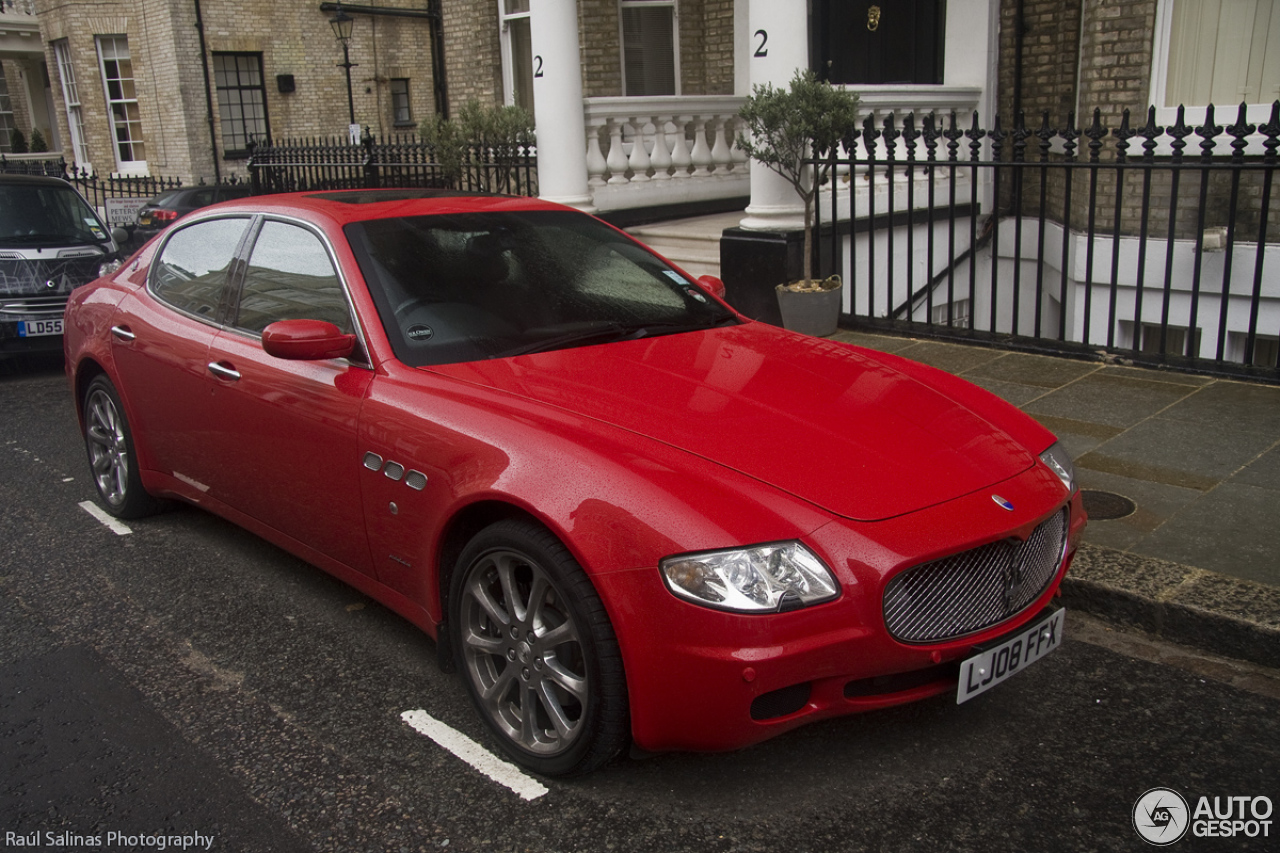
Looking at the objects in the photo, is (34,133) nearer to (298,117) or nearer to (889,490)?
(298,117)

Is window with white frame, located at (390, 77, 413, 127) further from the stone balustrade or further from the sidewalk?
the sidewalk

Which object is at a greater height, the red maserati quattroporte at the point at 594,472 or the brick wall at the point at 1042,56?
the brick wall at the point at 1042,56

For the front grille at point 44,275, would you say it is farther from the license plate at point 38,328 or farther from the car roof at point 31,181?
the car roof at point 31,181

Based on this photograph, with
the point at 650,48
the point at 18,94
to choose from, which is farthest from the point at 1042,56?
the point at 18,94

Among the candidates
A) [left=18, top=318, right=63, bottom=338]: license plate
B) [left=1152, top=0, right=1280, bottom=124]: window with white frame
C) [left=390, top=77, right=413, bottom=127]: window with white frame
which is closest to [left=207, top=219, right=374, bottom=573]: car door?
[left=18, top=318, right=63, bottom=338]: license plate

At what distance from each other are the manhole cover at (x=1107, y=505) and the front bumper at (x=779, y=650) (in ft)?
6.85

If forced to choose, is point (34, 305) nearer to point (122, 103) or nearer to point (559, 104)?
point (559, 104)

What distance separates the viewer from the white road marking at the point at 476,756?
10.2ft

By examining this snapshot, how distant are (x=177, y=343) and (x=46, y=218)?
668 cm

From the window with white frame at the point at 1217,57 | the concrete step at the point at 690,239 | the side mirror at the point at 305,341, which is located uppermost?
the window with white frame at the point at 1217,57

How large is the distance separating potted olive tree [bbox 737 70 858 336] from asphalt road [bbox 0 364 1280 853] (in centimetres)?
479

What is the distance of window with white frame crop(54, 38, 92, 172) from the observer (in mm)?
25469

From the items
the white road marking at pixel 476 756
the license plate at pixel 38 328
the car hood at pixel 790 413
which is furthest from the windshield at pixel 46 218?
the white road marking at pixel 476 756

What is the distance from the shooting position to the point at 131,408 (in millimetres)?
5125
